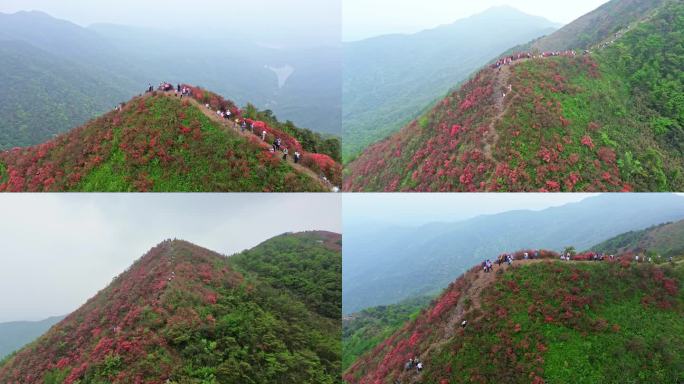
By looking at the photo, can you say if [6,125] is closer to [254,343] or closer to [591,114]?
[254,343]

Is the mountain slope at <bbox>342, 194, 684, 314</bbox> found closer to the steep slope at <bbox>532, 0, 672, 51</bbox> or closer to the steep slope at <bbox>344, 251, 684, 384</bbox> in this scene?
the steep slope at <bbox>344, 251, 684, 384</bbox>

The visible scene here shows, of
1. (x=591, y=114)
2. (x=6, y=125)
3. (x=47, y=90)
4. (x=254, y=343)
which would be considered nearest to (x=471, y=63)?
(x=591, y=114)

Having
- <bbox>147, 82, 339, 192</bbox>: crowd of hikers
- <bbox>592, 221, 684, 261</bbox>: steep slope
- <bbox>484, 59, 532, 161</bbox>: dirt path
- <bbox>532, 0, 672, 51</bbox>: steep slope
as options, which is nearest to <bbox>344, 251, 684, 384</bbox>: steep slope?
<bbox>592, 221, 684, 261</bbox>: steep slope

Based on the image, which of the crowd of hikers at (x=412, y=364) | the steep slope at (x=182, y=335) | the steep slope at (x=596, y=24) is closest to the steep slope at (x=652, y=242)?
the crowd of hikers at (x=412, y=364)

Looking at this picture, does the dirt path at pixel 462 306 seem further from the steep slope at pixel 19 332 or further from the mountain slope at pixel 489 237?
the steep slope at pixel 19 332

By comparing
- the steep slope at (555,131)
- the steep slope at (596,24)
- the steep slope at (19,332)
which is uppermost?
the steep slope at (596,24)

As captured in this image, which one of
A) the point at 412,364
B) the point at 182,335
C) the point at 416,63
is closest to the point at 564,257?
the point at 412,364
